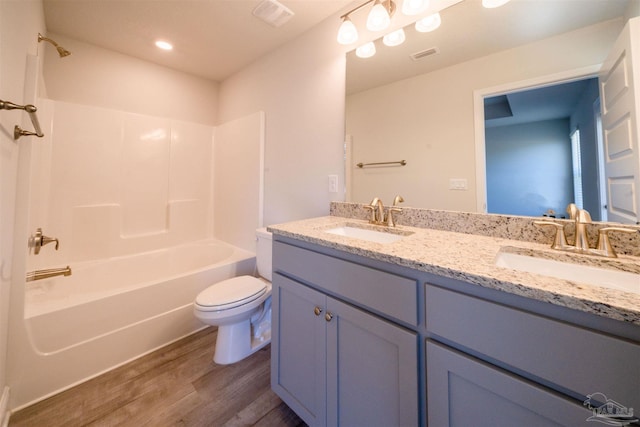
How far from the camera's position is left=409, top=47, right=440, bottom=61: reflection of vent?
1256mm

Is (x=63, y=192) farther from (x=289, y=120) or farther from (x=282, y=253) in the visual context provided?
(x=282, y=253)

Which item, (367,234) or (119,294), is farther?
(119,294)

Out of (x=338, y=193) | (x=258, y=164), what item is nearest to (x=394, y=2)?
(x=338, y=193)

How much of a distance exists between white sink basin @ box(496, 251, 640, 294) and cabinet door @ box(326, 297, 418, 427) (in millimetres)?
472

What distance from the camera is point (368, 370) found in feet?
2.74

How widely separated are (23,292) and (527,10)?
2.77m

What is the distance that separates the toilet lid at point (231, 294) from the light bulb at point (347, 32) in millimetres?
1685

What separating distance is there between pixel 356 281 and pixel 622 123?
1.04 meters

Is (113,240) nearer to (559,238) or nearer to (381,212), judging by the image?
(381,212)

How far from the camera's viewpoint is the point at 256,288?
1.65m

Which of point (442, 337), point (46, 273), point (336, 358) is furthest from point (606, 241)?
point (46, 273)

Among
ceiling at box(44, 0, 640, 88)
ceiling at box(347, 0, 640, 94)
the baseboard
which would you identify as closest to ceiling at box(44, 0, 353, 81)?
ceiling at box(44, 0, 640, 88)

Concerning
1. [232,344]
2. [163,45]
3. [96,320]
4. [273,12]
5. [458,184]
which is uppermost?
[163,45]

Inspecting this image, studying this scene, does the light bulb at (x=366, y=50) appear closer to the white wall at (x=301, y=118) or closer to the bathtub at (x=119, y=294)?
the white wall at (x=301, y=118)
